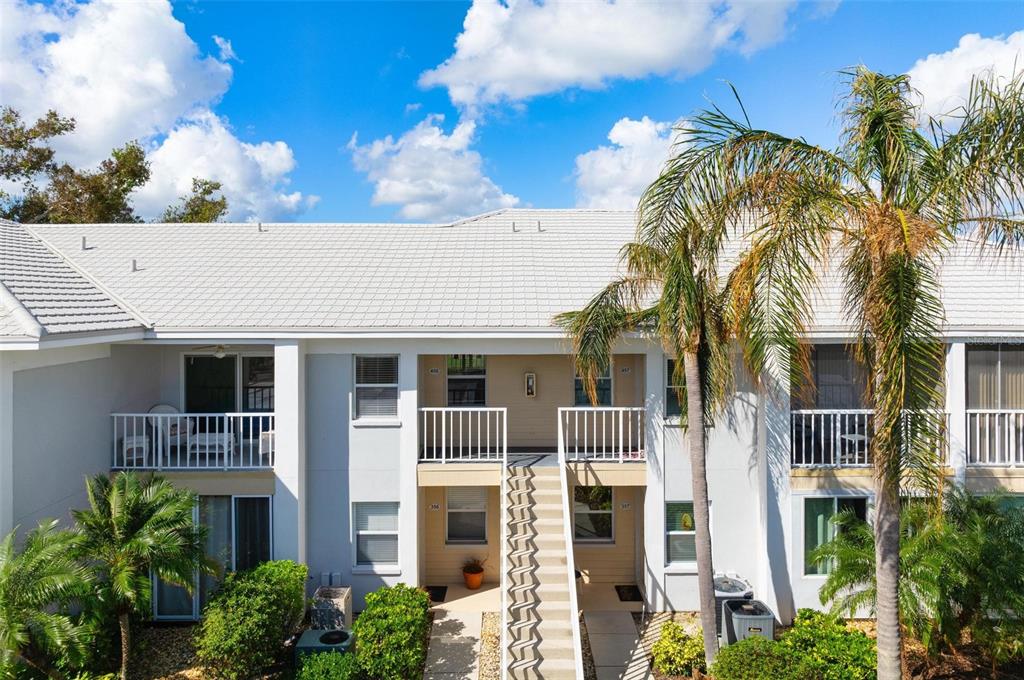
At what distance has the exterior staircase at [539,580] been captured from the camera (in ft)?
32.8

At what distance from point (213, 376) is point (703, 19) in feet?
46.4

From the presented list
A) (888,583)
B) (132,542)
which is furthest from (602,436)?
(132,542)

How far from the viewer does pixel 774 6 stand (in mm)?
14984

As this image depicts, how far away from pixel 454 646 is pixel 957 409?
10771 millimetres

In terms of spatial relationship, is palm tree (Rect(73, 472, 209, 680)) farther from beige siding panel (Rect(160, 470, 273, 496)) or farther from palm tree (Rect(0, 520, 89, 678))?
beige siding panel (Rect(160, 470, 273, 496))

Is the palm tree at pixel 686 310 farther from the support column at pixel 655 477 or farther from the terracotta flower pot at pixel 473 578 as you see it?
the terracotta flower pot at pixel 473 578

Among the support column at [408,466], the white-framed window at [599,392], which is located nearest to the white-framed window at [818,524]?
the white-framed window at [599,392]

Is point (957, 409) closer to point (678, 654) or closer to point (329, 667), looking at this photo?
point (678, 654)

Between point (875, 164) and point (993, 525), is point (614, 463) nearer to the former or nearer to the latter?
point (993, 525)

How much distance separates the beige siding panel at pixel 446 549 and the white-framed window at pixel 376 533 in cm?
184

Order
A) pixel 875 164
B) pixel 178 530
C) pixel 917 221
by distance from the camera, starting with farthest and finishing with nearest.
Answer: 1. pixel 178 530
2. pixel 875 164
3. pixel 917 221

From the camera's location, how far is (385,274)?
48.8ft

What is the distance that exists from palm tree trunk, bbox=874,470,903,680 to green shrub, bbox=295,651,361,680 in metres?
7.48

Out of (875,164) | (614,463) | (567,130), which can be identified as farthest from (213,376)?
(567,130)
